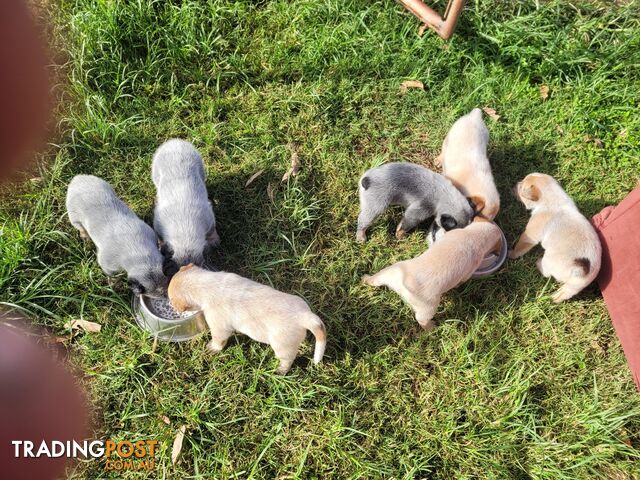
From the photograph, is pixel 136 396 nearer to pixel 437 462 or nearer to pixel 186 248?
pixel 186 248

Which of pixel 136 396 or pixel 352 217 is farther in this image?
pixel 352 217

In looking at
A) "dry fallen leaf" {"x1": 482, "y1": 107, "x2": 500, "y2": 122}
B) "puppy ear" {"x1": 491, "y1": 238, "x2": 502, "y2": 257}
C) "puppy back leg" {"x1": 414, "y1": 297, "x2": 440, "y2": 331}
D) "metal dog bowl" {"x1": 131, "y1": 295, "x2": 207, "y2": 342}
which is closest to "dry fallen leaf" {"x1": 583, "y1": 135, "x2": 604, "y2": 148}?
"dry fallen leaf" {"x1": 482, "y1": 107, "x2": 500, "y2": 122}

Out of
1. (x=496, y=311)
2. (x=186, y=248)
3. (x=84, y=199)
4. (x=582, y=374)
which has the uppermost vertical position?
(x=84, y=199)

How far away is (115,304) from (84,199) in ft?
3.10

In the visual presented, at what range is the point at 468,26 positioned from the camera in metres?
5.80

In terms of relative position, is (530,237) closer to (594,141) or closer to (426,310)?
(426,310)

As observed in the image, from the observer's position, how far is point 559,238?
4336 mm

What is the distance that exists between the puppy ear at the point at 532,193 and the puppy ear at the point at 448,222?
0.90 meters

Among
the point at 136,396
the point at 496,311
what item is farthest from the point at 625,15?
the point at 136,396

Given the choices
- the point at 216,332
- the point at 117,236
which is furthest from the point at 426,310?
the point at 117,236

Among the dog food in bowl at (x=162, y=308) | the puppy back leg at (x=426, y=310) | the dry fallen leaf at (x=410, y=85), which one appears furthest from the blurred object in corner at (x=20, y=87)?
the puppy back leg at (x=426, y=310)

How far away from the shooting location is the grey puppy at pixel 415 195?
4.41 meters

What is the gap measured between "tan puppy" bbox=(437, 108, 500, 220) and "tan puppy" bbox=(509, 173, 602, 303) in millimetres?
378

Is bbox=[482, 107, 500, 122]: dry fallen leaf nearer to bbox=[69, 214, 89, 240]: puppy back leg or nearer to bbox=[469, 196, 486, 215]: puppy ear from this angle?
bbox=[469, 196, 486, 215]: puppy ear
